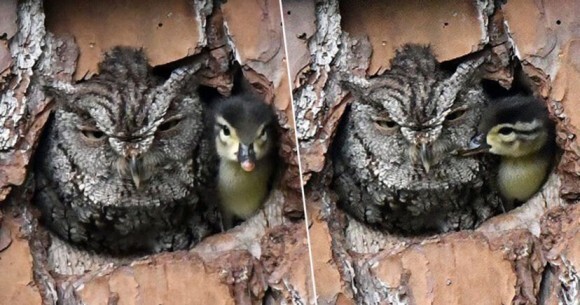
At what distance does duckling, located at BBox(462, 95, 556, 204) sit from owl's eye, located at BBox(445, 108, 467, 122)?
56 mm

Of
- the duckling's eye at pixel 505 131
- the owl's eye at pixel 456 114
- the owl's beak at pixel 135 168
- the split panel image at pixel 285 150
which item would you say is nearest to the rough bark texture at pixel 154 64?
the split panel image at pixel 285 150

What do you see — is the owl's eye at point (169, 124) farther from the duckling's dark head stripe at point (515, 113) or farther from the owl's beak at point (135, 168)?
the duckling's dark head stripe at point (515, 113)

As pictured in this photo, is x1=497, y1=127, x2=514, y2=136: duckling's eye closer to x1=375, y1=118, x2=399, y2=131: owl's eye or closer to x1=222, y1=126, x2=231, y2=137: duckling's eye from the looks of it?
x1=375, y1=118, x2=399, y2=131: owl's eye

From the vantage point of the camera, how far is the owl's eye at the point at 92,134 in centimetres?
246

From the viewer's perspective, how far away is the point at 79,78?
8.09ft

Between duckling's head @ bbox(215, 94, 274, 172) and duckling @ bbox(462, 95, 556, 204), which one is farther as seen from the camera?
duckling @ bbox(462, 95, 556, 204)

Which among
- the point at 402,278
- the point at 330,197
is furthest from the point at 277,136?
the point at 402,278

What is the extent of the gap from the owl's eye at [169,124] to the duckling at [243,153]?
7cm

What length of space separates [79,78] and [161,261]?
34cm

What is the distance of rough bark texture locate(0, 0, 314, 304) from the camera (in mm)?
2410

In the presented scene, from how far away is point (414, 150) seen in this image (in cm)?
248

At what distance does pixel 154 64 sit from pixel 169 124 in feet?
0.35

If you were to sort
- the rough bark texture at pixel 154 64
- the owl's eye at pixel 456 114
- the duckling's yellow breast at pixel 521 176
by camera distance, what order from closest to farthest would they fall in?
the rough bark texture at pixel 154 64, the owl's eye at pixel 456 114, the duckling's yellow breast at pixel 521 176

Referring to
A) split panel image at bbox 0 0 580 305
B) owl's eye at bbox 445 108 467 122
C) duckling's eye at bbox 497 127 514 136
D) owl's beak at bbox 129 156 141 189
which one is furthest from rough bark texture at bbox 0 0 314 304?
duckling's eye at bbox 497 127 514 136
